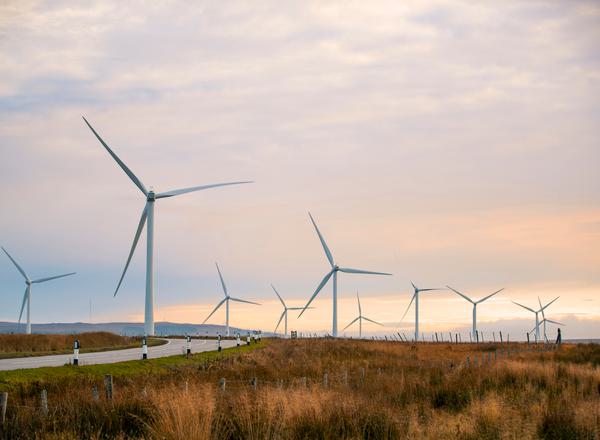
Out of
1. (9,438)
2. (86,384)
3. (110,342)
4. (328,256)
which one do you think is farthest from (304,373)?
(328,256)

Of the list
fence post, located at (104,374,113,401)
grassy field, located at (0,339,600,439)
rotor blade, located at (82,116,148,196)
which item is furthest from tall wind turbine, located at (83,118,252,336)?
fence post, located at (104,374,113,401)

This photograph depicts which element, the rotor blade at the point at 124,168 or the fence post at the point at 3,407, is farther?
the rotor blade at the point at 124,168

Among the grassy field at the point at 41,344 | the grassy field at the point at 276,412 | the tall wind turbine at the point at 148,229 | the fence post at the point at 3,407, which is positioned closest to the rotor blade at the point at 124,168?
the tall wind turbine at the point at 148,229

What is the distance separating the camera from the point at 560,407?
19406 millimetres

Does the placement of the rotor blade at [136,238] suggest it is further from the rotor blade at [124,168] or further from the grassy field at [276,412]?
the grassy field at [276,412]

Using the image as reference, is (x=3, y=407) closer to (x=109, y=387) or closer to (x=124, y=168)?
(x=109, y=387)

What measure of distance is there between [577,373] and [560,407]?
46.0 ft

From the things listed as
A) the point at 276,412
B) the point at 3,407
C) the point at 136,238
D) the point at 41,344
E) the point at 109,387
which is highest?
the point at 136,238

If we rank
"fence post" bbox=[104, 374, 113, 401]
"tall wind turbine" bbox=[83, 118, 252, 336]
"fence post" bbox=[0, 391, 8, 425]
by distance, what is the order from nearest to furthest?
"fence post" bbox=[0, 391, 8, 425], "fence post" bbox=[104, 374, 113, 401], "tall wind turbine" bbox=[83, 118, 252, 336]

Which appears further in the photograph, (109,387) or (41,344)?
(41,344)

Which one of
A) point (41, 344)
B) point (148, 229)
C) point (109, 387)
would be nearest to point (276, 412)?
point (109, 387)

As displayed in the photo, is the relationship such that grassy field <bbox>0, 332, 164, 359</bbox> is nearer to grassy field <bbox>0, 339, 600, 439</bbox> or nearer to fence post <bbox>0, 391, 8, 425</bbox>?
grassy field <bbox>0, 339, 600, 439</bbox>

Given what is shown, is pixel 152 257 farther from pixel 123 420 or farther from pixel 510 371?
pixel 123 420

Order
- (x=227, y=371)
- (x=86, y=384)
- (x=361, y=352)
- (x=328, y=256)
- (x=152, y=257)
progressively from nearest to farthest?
(x=86, y=384)
(x=227, y=371)
(x=361, y=352)
(x=152, y=257)
(x=328, y=256)
